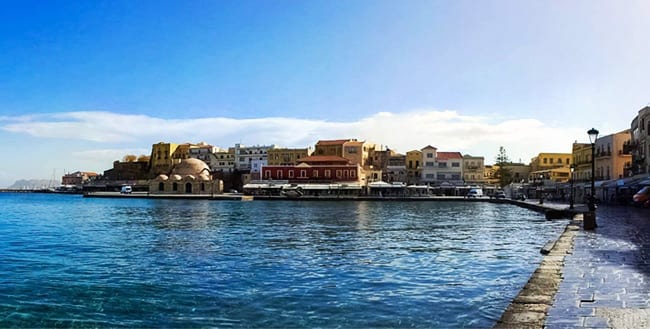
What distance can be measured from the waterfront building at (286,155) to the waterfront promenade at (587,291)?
9482 centimetres

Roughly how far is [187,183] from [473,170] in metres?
52.3

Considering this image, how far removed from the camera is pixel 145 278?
1318 cm

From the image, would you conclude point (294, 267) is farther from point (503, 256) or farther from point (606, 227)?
point (606, 227)

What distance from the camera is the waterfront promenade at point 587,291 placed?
6.93 meters

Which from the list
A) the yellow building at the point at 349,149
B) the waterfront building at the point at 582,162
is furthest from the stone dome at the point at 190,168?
the waterfront building at the point at 582,162

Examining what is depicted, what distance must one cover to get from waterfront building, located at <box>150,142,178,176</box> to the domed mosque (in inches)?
931

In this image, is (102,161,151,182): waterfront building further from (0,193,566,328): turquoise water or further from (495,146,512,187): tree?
(0,193,566,328): turquoise water

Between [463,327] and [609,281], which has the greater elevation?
[609,281]

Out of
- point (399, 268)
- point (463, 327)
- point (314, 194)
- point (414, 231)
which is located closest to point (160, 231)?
point (414, 231)

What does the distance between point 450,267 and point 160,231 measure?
58.6ft

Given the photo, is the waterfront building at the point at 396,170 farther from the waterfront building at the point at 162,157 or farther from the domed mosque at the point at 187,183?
the waterfront building at the point at 162,157

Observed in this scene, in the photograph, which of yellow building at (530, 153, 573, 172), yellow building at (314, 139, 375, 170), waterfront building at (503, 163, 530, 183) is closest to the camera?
yellow building at (530, 153, 573, 172)

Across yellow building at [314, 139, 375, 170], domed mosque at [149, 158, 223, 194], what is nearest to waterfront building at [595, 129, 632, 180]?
yellow building at [314, 139, 375, 170]

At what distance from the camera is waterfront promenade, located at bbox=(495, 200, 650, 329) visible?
6926 mm
